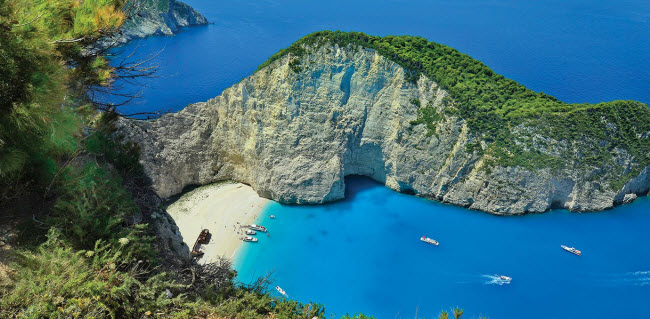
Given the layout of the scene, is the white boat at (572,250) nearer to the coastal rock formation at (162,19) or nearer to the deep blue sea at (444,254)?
the deep blue sea at (444,254)

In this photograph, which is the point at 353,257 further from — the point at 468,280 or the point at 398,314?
the point at 468,280

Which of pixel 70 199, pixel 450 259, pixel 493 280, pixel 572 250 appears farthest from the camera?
pixel 572 250

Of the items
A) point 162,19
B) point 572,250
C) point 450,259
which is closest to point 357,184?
point 450,259

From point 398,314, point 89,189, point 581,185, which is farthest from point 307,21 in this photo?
point 89,189

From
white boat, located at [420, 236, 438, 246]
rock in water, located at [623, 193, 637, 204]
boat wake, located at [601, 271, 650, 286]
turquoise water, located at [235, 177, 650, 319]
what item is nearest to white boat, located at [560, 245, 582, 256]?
turquoise water, located at [235, 177, 650, 319]

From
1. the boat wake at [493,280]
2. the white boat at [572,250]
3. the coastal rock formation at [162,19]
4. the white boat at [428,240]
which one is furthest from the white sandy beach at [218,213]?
the coastal rock formation at [162,19]

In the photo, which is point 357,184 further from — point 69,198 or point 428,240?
point 69,198
